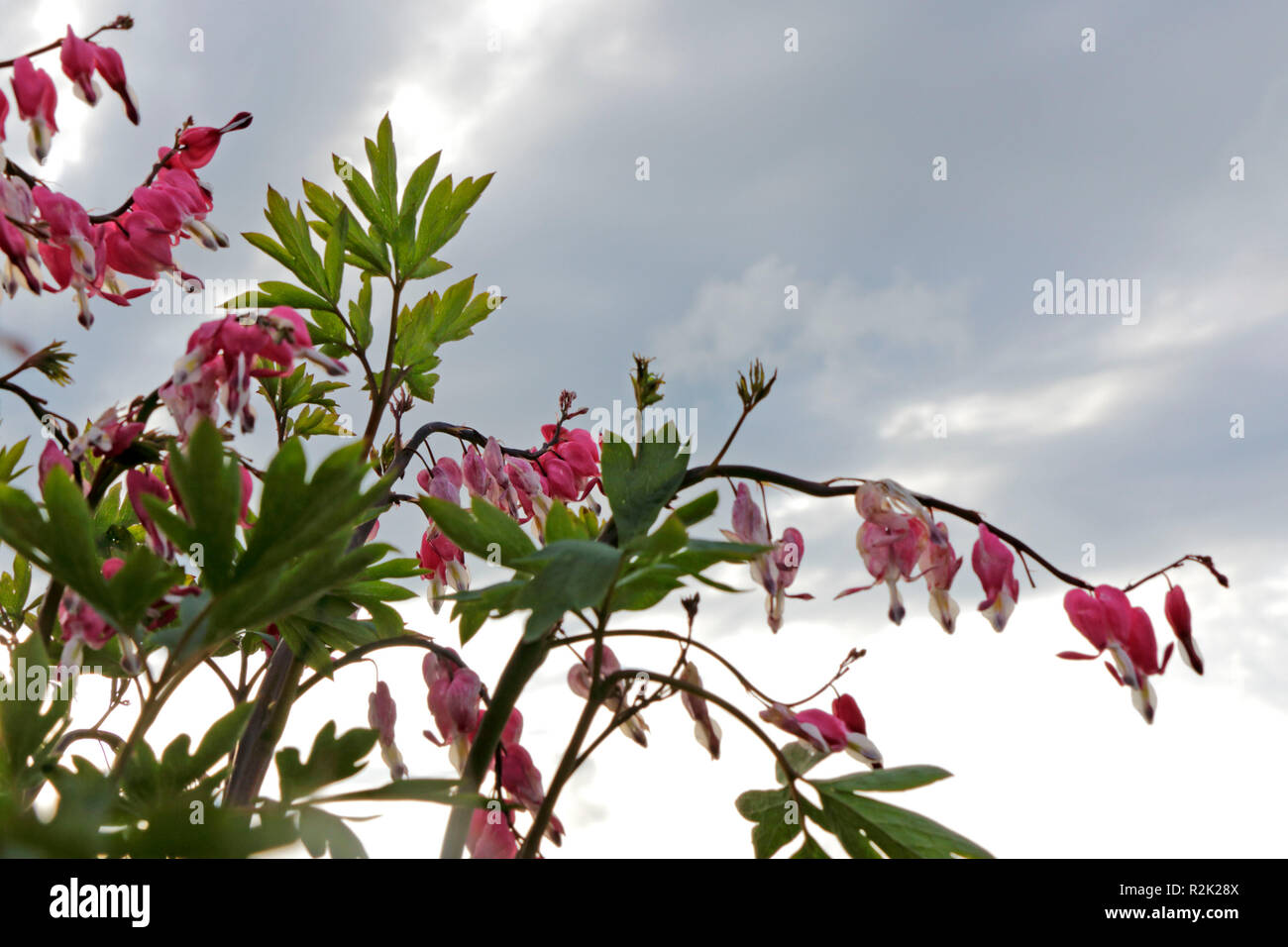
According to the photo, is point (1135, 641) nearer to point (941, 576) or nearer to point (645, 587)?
point (941, 576)

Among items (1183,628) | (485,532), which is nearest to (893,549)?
(1183,628)

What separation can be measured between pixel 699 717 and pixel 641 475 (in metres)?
0.32

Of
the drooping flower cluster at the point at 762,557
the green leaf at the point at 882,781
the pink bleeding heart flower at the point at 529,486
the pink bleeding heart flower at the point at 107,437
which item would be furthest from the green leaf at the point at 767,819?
the pink bleeding heart flower at the point at 107,437

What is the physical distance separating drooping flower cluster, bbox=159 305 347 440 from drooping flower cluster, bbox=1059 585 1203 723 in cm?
89

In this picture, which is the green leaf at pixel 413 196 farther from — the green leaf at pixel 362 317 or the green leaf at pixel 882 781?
the green leaf at pixel 882 781

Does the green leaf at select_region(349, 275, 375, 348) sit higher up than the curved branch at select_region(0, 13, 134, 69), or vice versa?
the curved branch at select_region(0, 13, 134, 69)

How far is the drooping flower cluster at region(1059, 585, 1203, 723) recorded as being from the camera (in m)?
1.04

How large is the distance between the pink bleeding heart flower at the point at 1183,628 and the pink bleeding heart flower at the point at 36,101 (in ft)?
5.25

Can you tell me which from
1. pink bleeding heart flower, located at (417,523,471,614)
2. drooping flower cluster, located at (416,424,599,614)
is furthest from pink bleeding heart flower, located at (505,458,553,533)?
pink bleeding heart flower, located at (417,523,471,614)

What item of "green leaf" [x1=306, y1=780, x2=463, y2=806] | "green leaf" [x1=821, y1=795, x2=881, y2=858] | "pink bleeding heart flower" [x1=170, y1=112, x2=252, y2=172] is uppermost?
"pink bleeding heart flower" [x1=170, y1=112, x2=252, y2=172]

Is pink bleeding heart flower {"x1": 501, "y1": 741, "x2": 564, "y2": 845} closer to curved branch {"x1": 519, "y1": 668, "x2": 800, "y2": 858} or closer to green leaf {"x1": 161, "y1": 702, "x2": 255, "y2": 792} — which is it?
curved branch {"x1": 519, "y1": 668, "x2": 800, "y2": 858}
